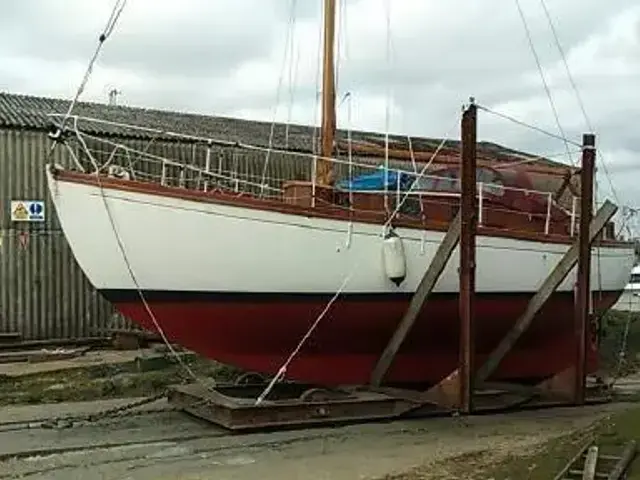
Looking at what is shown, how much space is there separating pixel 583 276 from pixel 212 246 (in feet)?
15.9

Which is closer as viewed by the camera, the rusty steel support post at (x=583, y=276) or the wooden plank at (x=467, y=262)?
the wooden plank at (x=467, y=262)

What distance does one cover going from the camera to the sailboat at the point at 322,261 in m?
10.5

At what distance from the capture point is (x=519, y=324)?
1212cm

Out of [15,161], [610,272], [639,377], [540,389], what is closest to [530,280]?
[540,389]

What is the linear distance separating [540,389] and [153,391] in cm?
505

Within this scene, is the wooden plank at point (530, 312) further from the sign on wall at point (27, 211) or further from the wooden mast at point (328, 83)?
the sign on wall at point (27, 211)

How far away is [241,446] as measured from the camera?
9352 mm

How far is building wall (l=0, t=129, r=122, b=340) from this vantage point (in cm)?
1719

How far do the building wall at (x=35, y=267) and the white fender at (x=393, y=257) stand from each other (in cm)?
792

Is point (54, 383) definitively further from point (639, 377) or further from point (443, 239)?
point (639, 377)

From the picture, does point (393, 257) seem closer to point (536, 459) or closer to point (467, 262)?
point (467, 262)

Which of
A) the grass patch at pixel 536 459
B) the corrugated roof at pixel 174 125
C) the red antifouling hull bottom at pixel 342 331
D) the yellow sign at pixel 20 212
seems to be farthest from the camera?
the corrugated roof at pixel 174 125

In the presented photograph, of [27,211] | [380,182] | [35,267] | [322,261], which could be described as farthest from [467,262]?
[27,211]

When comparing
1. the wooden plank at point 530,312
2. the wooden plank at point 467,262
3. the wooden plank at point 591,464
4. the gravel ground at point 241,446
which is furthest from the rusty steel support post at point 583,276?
the wooden plank at point 591,464
